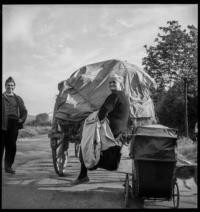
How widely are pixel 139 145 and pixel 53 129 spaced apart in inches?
141

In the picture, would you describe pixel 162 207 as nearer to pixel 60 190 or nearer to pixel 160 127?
pixel 160 127

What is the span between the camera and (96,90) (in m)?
9.25

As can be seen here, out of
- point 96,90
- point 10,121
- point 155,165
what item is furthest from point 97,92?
point 155,165

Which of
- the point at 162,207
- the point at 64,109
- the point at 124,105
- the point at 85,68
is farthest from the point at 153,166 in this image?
the point at 85,68

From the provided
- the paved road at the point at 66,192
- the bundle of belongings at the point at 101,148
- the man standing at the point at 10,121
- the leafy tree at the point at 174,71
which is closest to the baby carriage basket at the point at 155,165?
the paved road at the point at 66,192

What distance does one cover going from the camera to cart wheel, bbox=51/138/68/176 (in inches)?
359

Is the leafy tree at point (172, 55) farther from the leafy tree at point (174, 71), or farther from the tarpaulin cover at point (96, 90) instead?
the tarpaulin cover at point (96, 90)

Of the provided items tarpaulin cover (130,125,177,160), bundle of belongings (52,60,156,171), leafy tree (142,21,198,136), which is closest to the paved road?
tarpaulin cover (130,125,177,160)

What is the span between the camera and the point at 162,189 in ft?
19.5

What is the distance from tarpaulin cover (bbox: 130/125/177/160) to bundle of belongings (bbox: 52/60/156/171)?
82.9 inches

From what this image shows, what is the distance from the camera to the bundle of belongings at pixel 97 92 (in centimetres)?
881

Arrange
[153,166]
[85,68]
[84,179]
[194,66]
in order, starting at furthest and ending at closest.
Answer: [194,66] < [85,68] < [84,179] < [153,166]

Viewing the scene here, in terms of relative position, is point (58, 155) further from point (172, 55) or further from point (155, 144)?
point (172, 55)

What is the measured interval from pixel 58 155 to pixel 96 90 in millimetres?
1770
